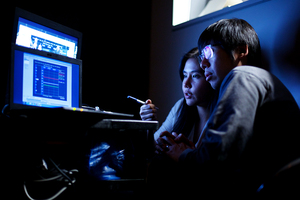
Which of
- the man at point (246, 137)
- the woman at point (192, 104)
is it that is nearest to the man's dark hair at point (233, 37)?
the man at point (246, 137)

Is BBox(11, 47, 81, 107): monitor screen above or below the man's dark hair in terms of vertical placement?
below

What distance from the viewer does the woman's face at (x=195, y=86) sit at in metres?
1.61

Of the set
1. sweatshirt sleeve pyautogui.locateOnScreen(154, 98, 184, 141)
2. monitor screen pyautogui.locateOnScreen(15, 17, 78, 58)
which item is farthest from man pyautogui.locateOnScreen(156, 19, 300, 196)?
monitor screen pyautogui.locateOnScreen(15, 17, 78, 58)

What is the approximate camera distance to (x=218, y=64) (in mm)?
1137

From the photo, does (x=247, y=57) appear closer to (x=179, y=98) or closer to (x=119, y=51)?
(x=179, y=98)

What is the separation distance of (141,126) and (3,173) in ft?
1.60

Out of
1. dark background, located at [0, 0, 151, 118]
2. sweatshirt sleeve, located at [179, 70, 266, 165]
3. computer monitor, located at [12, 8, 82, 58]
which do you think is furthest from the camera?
dark background, located at [0, 0, 151, 118]

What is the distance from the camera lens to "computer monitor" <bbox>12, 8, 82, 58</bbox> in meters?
1.27

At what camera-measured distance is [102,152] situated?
115 cm

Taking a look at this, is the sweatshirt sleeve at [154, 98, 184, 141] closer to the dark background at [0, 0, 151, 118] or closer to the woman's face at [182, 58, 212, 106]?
the woman's face at [182, 58, 212, 106]

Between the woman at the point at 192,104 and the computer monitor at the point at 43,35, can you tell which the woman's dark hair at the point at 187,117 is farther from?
the computer monitor at the point at 43,35

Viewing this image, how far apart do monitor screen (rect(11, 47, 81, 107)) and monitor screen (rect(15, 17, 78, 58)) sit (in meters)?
0.20

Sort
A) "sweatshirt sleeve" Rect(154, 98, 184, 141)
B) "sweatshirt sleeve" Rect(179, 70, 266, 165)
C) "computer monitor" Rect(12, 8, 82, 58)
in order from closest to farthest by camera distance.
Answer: "sweatshirt sleeve" Rect(179, 70, 266, 165) < "computer monitor" Rect(12, 8, 82, 58) < "sweatshirt sleeve" Rect(154, 98, 184, 141)

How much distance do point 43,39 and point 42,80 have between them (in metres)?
0.32
